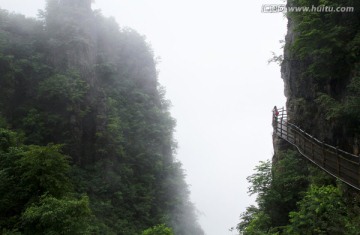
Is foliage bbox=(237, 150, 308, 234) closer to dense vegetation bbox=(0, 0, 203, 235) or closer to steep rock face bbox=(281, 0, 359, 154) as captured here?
steep rock face bbox=(281, 0, 359, 154)

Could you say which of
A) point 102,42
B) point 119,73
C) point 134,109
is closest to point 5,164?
point 134,109

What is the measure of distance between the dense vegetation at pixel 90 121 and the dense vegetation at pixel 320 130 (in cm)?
735

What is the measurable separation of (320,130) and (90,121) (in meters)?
21.2

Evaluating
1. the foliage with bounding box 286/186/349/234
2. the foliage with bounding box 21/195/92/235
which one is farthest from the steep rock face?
the foliage with bounding box 21/195/92/235

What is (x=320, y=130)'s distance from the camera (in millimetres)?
16109

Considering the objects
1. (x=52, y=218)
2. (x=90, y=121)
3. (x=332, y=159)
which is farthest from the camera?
(x=90, y=121)

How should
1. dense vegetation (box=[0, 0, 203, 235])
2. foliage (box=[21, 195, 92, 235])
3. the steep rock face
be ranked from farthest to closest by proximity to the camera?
1. dense vegetation (box=[0, 0, 203, 235])
2. foliage (box=[21, 195, 92, 235])
3. the steep rock face

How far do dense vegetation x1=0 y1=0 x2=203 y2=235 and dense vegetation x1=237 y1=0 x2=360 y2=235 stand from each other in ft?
24.1

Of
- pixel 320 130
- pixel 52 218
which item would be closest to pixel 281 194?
pixel 320 130

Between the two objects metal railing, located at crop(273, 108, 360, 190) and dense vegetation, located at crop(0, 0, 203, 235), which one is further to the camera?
Result: dense vegetation, located at crop(0, 0, 203, 235)

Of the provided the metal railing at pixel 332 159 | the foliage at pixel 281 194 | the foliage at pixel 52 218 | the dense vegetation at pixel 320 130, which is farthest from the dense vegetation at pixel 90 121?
the metal railing at pixel 332 159

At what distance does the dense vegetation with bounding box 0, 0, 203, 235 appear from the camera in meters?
27.2

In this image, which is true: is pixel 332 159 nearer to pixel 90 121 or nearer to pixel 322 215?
pixel 322 215

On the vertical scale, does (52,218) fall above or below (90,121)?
below
